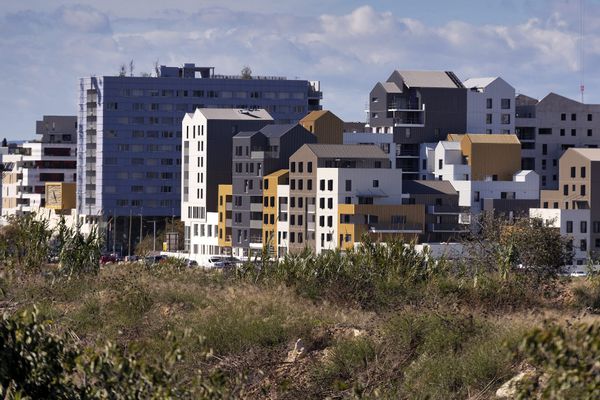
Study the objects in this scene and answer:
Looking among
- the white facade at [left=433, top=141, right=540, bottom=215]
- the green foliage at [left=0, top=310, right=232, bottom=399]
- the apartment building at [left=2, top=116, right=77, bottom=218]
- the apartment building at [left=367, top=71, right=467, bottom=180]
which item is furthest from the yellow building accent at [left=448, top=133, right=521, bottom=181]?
the green foliage at [left=0, top=310, right=232, bottom=399]

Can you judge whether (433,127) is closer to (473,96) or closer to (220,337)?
(473,96)

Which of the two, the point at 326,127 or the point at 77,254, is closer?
the point at 77,254

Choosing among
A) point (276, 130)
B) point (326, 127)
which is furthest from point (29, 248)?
point (326, 127)

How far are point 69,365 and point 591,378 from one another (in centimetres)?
545

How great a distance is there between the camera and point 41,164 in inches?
5950

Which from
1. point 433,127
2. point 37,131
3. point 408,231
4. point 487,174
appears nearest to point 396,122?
point 433,127

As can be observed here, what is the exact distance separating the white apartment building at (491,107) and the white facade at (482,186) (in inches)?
396

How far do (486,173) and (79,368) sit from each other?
97.4 meters

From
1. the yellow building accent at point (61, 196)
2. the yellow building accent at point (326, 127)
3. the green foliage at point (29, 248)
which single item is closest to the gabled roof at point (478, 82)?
the yellow building accent at point (326, 127)

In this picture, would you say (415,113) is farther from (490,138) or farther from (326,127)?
(326,127)

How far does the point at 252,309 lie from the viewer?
106ft

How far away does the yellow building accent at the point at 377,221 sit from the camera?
9206 cm

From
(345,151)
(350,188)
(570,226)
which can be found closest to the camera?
(350,188)

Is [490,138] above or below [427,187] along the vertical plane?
above
